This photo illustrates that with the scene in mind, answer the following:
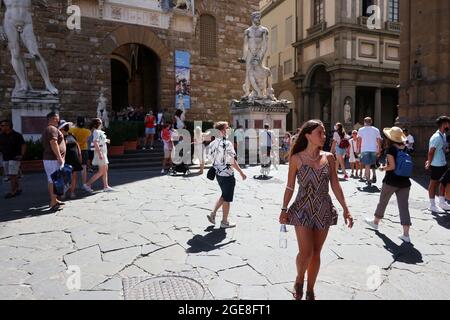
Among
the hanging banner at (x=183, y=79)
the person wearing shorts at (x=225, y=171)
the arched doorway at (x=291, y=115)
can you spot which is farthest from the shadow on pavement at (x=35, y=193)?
the arched doorway at (x=291, y=115)

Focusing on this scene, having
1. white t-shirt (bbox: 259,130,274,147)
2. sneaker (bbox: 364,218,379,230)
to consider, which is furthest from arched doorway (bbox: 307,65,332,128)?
sneaker (bbox: 364,218,379,230)

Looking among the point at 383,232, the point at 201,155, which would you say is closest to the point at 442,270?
the point at 383,232

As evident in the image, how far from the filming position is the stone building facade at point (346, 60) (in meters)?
25.1

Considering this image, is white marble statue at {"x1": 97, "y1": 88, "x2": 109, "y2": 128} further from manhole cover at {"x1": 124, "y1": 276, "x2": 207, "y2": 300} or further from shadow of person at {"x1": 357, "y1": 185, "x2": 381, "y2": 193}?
manhole cover at {"x1": 124, "y1": 276, "x2": 207, "y2": 300}

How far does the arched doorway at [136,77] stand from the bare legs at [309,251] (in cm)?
1771

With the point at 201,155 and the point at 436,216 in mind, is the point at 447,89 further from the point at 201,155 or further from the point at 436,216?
the point at 201,155

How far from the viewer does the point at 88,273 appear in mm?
3928

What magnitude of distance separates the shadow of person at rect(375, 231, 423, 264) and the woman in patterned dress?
1.71 m

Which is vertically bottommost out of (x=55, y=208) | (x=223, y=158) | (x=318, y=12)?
(x=55, y=208)

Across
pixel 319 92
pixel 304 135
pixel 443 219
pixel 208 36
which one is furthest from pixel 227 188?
pixel 319 92

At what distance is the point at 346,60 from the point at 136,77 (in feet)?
45.9

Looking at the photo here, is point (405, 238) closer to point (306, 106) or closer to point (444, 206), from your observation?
point (444, 206)

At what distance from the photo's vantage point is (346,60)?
985 inches

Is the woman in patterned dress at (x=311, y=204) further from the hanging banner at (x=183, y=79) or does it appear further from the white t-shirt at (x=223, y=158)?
the hanging banner at (x=183, y=79)
